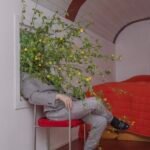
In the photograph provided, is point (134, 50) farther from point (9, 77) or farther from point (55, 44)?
point (9, 77)

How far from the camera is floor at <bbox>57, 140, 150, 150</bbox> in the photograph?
11.9ft

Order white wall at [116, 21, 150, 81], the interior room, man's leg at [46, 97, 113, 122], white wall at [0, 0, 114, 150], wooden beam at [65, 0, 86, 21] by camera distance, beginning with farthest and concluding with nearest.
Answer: white wall at [116, 21, 150, 81] → wooden beam at [65, 0, 86, 21] → man's leg at [46, 97, 113, 122] → the interior room → white wall at [0, 0, 114, 150]

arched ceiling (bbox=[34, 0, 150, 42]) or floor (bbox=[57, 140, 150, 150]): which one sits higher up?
arched ceiling (bbox=[34, 0, 150, 42])

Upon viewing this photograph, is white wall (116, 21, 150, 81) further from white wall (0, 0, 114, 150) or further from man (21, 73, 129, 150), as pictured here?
white wall (0, 0, 114, 150)

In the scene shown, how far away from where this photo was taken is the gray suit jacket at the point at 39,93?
2.76 metres

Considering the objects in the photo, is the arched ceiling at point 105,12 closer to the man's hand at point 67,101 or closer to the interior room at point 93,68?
the interior room at point 93,68

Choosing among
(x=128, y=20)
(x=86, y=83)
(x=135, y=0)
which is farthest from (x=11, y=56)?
(x=128, y=20)

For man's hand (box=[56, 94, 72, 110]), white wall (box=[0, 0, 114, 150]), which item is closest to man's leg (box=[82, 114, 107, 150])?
man's hand (box=[56, 94, 72, 110])

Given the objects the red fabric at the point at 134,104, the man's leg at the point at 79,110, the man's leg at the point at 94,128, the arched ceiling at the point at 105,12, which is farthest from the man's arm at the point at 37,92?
the red fabric at the point at 134,104

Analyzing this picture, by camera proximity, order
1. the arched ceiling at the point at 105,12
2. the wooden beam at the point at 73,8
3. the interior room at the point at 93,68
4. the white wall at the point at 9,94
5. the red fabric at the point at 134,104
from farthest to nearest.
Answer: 1. the wooden beam at the point at 73,8
2. the arched ceiling at the point at 105,12
3. the red fabric at the point at 134,104
4. the interior room at the point at 93,68
5. the white wall at the point at 9,94

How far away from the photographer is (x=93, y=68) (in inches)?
115

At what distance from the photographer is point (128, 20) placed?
6820mm

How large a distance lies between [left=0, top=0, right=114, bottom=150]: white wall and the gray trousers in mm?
286

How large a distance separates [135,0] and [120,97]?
2249mm
